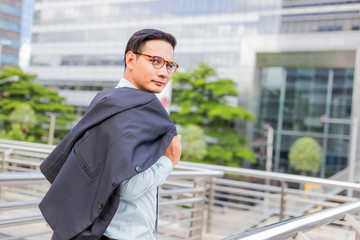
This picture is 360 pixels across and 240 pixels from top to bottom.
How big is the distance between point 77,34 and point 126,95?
40.1 metres

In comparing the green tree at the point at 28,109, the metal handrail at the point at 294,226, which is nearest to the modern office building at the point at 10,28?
the green tree at the point at 28,109

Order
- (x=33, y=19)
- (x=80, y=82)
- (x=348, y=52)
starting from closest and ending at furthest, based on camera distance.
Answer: (x=348, y=52) < (x=80, y=82) < (x=33, y=19)

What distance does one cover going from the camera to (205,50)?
106 ft

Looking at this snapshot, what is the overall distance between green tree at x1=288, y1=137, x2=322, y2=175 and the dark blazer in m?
24.3

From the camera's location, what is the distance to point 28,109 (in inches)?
1129

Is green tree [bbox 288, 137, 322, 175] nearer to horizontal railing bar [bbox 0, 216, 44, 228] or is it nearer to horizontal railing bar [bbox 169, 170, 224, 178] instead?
horizontal railing bar [bbox 169, 170, 224, 178]

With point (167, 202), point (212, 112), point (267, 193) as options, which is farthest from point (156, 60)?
point (212, 112)

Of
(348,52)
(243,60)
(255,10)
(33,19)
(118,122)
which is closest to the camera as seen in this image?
(118,122)

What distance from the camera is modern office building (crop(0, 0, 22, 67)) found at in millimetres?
39688

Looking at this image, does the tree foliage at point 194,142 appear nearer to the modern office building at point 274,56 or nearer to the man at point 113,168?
the modern office building at point 274,56

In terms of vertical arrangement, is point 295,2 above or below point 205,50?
above

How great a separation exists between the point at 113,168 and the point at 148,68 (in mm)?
324

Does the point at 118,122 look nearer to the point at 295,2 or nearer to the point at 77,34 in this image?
the point at 295,2

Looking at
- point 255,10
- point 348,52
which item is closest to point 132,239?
point 348,52
